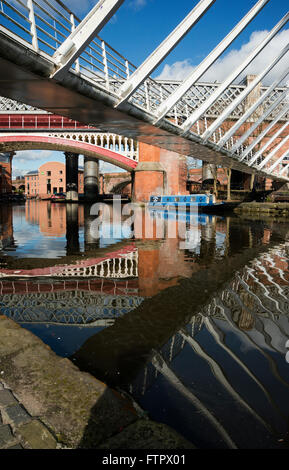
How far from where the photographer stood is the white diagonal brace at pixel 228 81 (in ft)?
49.5

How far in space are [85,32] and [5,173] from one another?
73.6 meters

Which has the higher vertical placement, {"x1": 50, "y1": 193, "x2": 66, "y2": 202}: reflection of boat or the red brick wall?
the red brick wall

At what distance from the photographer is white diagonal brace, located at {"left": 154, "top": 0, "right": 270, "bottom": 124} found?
12.7 meters

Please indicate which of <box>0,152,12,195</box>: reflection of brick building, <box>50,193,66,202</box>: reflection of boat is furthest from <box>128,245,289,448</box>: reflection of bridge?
<box>0,152,12,195</box>: reflection of brick building

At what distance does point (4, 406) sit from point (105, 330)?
2199 mm

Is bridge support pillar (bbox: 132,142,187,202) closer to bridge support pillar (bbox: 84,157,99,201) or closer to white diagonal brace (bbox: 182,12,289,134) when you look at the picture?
bridge support pillar (bbox: 84,157,99,201)

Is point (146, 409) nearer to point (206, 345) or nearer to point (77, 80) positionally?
point (206, 345)

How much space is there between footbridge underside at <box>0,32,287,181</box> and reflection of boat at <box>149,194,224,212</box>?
1938cm

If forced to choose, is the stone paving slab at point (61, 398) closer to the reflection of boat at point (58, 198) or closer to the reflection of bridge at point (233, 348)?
the reflection of bridge at point (233, 348)

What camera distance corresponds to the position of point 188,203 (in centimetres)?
3747

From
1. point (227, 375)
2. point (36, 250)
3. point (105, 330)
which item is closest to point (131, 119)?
point (36, 250)

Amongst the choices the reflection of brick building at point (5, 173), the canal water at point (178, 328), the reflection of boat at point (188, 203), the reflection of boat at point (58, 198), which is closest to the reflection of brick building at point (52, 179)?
the reflection of boat at point (58, 198)

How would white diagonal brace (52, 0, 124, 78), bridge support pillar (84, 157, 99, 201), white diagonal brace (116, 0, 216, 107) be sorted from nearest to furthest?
1. white diagonal brace (52, 0, 124, 78)
2. white diagonal brace (116, 0, 216, 107)
3. bridge support pillar (84, 157, 99, 201)
